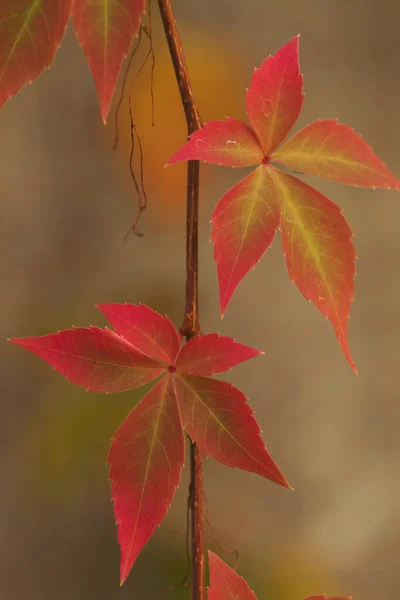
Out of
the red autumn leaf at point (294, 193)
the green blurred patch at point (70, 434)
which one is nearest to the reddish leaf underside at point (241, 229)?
the red autumn leaf at point (294, 193)

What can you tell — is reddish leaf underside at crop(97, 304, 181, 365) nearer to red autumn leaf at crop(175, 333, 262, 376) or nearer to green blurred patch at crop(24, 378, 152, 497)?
red autumn leaf at crop(175, 333, 262, 376)

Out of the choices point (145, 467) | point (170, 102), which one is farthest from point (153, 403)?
point (170, 102)

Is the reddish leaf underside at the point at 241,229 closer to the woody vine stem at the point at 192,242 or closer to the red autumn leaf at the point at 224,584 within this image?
the woody vine stem at the point at 192,242

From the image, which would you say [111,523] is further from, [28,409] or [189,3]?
[189,3]

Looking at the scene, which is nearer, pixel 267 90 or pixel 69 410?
pixel 267 90

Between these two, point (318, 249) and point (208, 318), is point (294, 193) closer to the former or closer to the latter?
point (318, 249)

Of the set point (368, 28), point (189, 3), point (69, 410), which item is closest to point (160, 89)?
point (189, 3)
